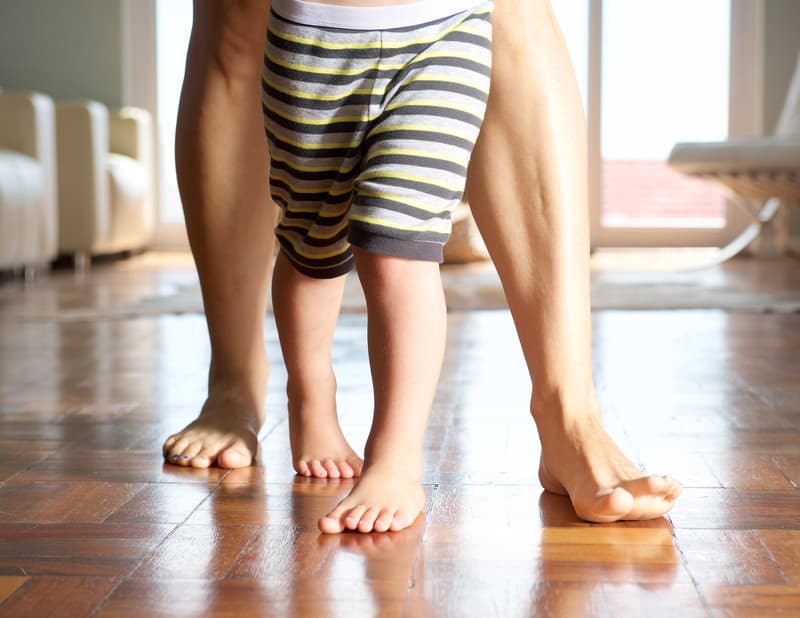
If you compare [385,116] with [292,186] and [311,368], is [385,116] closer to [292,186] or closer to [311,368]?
[292,186]

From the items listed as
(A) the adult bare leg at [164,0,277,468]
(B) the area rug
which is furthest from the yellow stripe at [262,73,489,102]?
(B) the area rug

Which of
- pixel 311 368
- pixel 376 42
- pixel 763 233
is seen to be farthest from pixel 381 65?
pixel 763 233

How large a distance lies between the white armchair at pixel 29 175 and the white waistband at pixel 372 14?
2898 mm

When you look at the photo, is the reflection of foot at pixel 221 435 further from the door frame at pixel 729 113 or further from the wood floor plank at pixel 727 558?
the door frame at pixel 729 113

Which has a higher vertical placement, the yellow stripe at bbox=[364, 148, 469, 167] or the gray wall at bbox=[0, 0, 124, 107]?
the gray wall at bbox=[0, 0, 124, 107]

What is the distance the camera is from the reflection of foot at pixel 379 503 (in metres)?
1.08

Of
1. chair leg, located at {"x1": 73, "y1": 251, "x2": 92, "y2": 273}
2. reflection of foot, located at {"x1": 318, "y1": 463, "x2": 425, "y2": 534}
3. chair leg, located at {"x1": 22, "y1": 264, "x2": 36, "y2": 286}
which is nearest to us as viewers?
reflection of foot, located at {"x1": 318, "y1": 463, "x2": 425, "y2": 534}

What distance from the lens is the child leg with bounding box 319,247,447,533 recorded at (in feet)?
3.70

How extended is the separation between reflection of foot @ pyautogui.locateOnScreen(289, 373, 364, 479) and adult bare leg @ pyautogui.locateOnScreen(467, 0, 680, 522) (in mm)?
214

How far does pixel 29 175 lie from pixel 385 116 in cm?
321

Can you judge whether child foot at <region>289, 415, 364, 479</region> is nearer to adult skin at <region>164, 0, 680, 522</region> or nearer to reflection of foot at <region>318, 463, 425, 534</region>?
adult skin at <region>164, 0, 680, 522</region>

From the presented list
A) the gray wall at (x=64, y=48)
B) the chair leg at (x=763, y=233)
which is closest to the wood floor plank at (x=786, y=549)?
the chair leg at (x=763, y=233)

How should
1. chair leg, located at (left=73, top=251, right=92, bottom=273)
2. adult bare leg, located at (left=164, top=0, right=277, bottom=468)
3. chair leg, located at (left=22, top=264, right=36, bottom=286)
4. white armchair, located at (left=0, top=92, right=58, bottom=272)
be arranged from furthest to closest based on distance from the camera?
chair leg, located at (left=73, top=251, right=92, bottom=273), chair leg, located at (left=22, top=264, right=36, bottom=286), white armchair, located at (left=0, top=92, right=58, bottom=272), adult bare leg, located at (left=164, top=0, right=277, bottom=468)

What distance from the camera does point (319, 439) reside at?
4.35 ft
